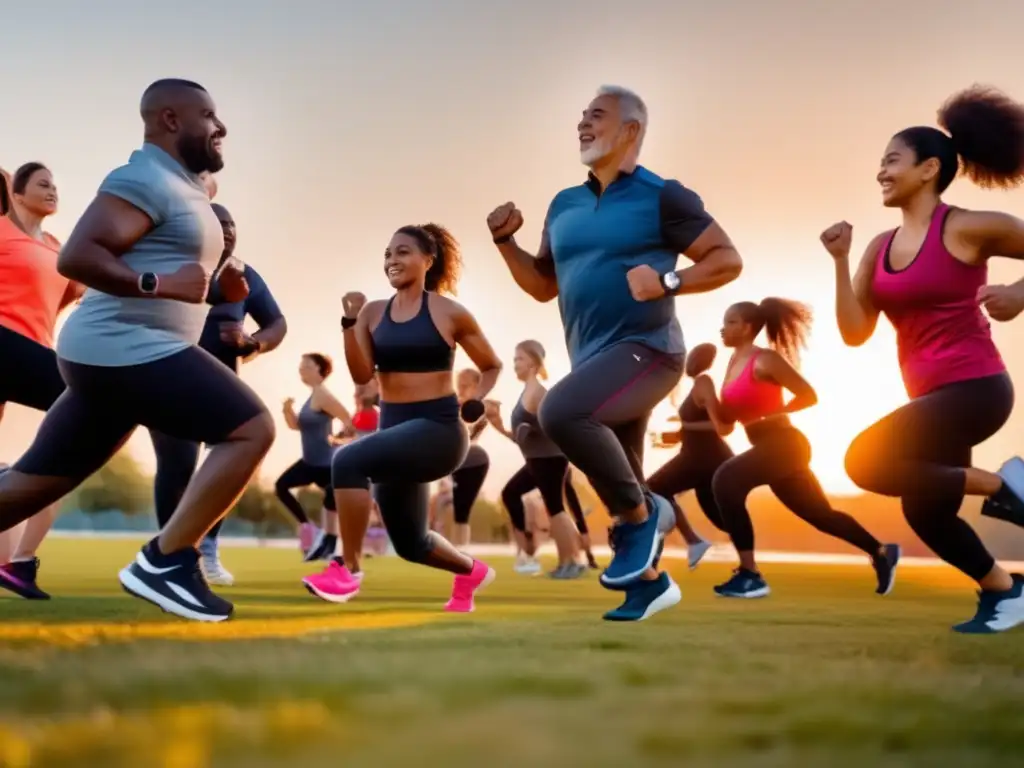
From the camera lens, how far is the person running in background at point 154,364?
14.1 feet

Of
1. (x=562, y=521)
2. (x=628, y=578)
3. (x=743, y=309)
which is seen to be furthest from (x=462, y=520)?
(x=628, y=578)

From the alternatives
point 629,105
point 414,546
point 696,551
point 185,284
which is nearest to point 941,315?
point 629,105

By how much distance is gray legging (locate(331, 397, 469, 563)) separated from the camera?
18.9 ft

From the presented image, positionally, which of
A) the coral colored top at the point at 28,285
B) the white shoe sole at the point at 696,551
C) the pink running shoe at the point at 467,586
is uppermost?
the coral colored top at the point at 28,285

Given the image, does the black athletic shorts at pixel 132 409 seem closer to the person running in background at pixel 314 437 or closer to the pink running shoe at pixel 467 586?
the pink running shoe at pixel 467 586

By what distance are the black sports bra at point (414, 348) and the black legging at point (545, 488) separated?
408 centimetres

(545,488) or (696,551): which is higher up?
(545,488)

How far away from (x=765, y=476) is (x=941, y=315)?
3014 mm

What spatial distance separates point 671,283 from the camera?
470cm

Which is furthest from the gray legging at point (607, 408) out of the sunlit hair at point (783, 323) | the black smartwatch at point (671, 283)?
the sunlit hair at point (783, 323)

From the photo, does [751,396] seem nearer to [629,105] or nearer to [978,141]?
[978,141]

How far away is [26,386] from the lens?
18.3 feet

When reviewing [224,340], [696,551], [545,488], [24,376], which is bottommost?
[696,551]

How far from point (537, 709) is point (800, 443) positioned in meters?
5.78
